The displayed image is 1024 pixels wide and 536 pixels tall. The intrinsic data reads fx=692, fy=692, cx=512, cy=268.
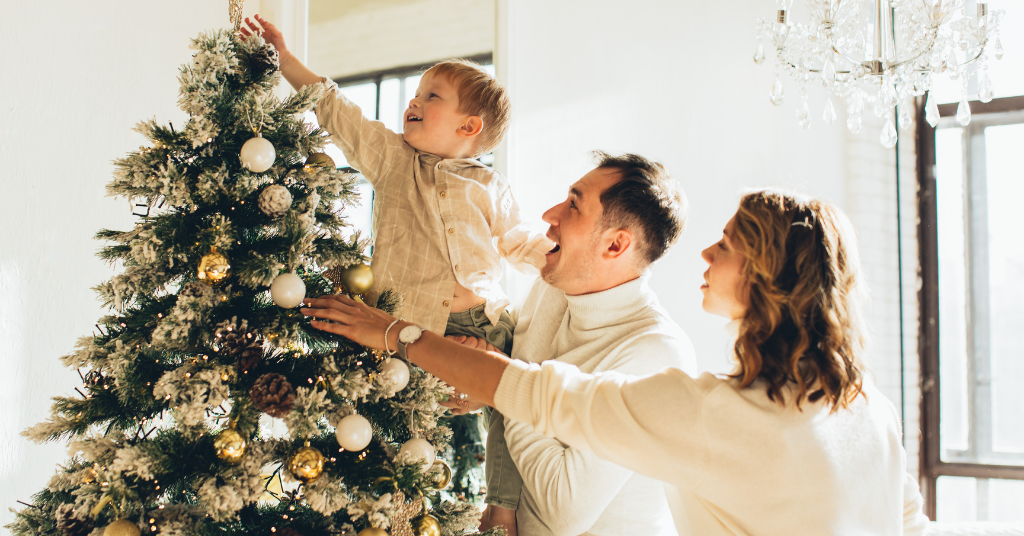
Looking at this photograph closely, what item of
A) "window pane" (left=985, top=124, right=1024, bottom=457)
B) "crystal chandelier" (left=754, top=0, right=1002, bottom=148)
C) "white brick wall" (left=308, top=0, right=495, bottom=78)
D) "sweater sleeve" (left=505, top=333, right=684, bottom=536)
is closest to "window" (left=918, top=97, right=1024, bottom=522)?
"window pane" (left=985, top=124, right=1024, bottom=457)

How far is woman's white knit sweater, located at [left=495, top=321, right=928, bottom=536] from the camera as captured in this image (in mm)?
1095

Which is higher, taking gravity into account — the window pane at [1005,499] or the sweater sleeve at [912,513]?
the sweater sleeve at [912,513]

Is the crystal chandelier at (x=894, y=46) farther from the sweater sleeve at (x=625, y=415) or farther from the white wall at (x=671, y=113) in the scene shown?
the sweater sleeve at (x=625, y=415)

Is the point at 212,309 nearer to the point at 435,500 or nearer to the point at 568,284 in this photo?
the point at 435,500

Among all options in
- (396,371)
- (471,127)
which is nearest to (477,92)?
(471,127)

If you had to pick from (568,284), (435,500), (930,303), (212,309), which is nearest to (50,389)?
(212,309)

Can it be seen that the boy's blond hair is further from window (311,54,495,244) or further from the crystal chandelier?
the crystal chandelier

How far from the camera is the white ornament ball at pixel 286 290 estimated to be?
1.10m

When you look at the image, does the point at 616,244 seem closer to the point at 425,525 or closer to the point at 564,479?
the point at 564,479

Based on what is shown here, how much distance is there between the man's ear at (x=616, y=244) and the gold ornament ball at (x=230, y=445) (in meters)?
0.98

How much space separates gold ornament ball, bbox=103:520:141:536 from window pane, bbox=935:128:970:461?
380cm

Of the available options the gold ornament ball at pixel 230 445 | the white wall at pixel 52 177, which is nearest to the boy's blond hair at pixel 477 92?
the white wall at pixel 52 177

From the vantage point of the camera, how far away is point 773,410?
111cm

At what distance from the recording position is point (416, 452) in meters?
1.15
